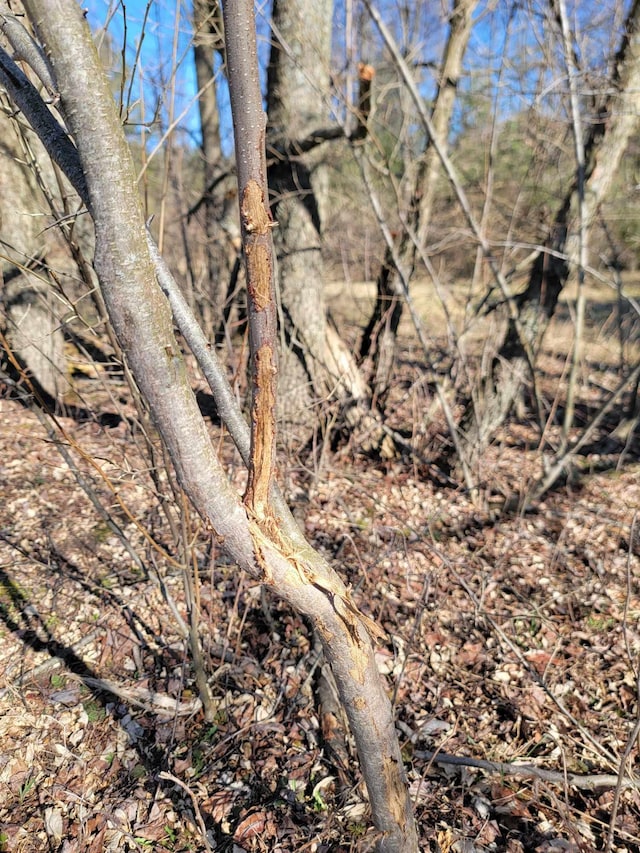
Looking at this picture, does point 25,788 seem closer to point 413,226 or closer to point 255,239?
point 255,239

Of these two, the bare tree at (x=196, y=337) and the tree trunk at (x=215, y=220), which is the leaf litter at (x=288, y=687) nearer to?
the bare tree at (x=196, y=337)

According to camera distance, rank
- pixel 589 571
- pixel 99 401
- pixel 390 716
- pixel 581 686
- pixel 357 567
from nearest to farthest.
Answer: pixel 390 716
pixel 581 686
pixel 357 567
pixel 589 571
pixel 99 401

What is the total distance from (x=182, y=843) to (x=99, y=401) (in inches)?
144

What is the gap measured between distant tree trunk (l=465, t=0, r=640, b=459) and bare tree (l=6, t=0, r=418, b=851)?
2.78 metres

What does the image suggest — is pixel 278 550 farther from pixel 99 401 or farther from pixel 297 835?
pixel 99 401

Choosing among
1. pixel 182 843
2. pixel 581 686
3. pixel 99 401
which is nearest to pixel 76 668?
pixel 182 843

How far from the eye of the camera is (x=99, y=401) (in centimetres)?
470

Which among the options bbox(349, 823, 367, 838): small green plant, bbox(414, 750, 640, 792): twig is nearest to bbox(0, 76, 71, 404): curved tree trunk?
bbox(349, 823, 367, 838): small green plant

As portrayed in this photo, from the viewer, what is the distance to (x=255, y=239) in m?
1.05

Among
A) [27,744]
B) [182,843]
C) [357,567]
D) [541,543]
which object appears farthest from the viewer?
[541,543]

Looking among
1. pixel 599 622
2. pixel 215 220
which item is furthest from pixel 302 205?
pixel 599 622

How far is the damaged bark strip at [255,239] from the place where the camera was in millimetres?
938

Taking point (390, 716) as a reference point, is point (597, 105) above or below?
above

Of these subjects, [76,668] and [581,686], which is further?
[581,686]
